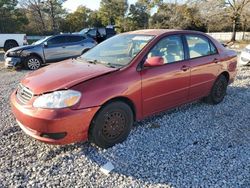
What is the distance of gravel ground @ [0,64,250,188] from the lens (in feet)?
10.1

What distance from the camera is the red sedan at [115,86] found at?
3297mm

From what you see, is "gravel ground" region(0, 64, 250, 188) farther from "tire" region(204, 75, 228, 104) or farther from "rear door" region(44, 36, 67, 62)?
"rear door" region(44, 36, 67, 62)

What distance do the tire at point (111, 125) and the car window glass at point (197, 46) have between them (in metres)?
1.85

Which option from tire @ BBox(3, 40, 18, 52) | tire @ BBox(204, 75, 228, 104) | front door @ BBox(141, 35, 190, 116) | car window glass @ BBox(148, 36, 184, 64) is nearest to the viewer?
front door @ BBox(141, 35, 190, 116)

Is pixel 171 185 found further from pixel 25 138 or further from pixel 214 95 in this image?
pixel 214 95

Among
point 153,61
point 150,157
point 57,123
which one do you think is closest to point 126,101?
point 153,61

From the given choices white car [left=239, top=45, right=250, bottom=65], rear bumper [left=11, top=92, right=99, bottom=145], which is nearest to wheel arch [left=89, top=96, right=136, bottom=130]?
rear bumper [left=11, top=92, right=99, bottom=145]

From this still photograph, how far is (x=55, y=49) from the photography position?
1135 cm

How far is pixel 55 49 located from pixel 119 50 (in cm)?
757

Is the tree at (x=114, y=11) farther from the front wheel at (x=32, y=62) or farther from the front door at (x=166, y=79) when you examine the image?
the front door at (x=166, y=79)

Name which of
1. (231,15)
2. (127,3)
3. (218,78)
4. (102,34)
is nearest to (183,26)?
(231,15)

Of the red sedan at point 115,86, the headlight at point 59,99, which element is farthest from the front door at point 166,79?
the headlight at point 59,99

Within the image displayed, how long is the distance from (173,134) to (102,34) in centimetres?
1594

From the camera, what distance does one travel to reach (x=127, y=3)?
146 ft
